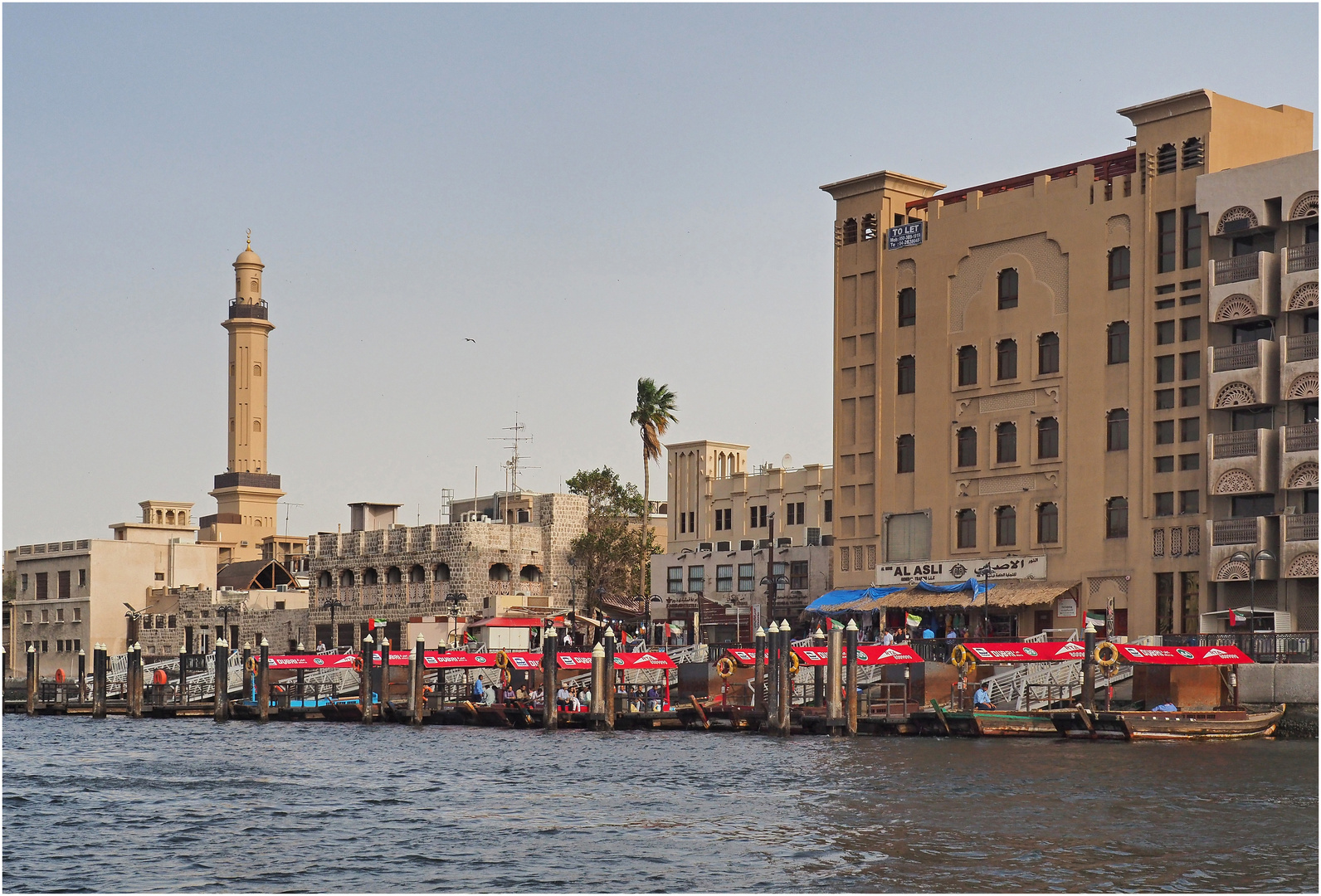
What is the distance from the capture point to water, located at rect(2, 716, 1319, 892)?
1230 inches

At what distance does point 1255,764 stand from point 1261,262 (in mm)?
26904

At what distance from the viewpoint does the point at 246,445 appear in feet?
465

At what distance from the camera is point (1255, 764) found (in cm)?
4747

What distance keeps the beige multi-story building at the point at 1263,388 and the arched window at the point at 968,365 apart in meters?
11.3

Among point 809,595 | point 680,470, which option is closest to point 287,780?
point 809,595

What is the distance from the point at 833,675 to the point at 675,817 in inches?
891

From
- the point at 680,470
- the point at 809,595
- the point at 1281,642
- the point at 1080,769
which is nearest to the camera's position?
the point at 1080,769

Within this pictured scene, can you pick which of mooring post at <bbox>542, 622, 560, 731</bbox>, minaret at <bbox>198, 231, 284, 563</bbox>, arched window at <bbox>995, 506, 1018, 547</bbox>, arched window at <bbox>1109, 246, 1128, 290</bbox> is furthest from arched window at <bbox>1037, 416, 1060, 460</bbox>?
minaret at <bbox>198, 231, 284, 563</bbox>

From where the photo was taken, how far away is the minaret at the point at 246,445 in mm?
140125

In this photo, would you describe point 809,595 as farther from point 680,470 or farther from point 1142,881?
point 1142,881

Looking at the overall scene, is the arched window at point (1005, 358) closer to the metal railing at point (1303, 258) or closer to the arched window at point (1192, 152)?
the arched window at point (1192, 152)

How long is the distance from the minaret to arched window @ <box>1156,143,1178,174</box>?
83.5 m

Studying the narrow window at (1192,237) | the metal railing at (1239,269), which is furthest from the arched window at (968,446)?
the metal railing at (1239,269)

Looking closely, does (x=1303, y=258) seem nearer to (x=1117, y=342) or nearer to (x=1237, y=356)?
(x=1237, y=356)
